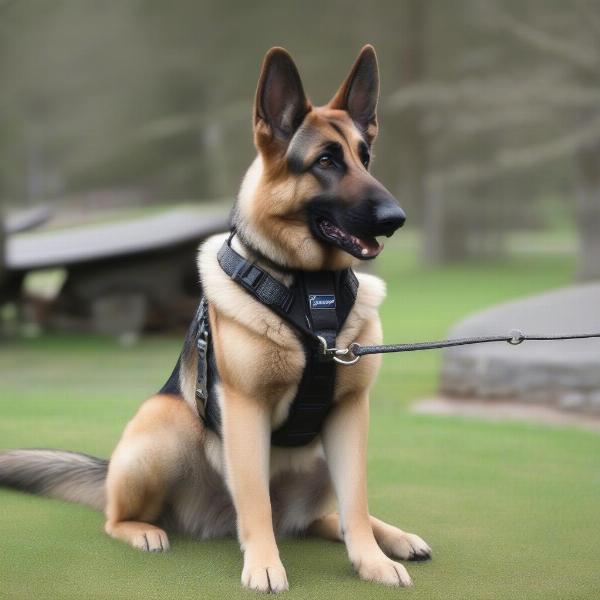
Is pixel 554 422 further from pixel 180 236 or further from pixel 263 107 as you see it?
pixel 180 236

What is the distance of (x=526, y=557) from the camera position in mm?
3701

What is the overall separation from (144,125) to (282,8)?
23.5ft

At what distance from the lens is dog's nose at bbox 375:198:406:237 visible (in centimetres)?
311

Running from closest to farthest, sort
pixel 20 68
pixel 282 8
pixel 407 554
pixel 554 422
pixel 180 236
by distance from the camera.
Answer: pixel 407 554 < pixel 554 422 < pixel 180 236 < pixel 282 8 < pixel 20 68

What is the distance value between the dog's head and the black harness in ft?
0.25

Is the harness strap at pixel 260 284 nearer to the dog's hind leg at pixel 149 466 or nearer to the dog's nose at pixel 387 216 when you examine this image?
the dog's nose at pixel 387 216

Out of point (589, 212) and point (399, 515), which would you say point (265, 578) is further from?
point (589, 212)

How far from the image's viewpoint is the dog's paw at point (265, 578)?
3.19 m

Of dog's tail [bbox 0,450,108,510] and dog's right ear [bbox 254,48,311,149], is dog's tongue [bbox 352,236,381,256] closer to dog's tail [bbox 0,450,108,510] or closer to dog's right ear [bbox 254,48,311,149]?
dog's right ear [bbox 254,48,311,149]

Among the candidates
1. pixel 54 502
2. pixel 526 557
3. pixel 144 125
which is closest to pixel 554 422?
pixel 526 557

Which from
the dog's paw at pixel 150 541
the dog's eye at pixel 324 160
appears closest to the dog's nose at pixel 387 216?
the dog's eye at pixel 324 160

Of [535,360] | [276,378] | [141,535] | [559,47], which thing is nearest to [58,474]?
[141,535]

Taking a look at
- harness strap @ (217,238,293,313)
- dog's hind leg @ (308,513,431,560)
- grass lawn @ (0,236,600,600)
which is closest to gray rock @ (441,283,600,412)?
grass lawn @ (0,236,600,600)

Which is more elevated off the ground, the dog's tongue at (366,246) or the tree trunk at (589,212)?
the dog's tongue at (366,246)
